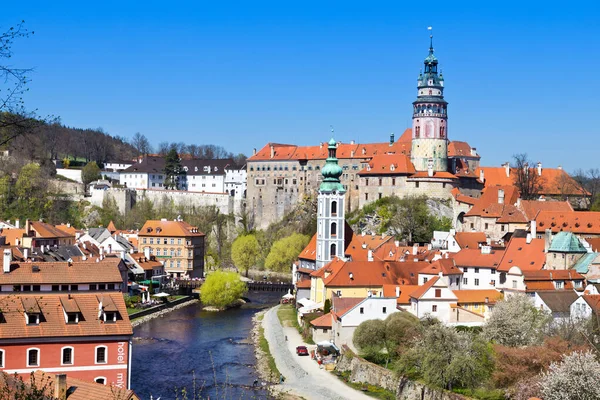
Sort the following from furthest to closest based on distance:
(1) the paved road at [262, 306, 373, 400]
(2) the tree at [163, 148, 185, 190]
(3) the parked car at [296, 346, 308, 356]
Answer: (2) the tree at [163, 148, 185, 190]
(3) the parked car at [296, 346, 308, 356]
(1) the paved road at [262, 306, 373, 400]

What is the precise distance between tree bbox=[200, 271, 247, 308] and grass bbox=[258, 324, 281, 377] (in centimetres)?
860

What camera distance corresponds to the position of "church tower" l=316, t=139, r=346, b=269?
5488 cm

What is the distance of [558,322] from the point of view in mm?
34312

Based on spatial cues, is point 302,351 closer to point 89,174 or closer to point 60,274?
point 60,274

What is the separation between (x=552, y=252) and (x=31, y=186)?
56432mm

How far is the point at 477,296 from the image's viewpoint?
4044 centimetres

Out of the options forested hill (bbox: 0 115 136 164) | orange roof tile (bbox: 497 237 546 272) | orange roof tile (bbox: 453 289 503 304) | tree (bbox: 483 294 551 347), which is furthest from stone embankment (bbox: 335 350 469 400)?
forested hill (bbox: 0 115 136 164)

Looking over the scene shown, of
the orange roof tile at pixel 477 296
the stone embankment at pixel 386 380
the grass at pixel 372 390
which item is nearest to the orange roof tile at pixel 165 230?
the orange roof tile at pixel 477 296

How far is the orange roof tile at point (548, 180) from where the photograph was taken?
7375cm

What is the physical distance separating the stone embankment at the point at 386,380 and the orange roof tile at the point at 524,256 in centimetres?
1256

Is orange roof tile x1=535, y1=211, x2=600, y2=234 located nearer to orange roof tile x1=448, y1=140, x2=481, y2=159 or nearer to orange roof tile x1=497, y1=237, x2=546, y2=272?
orange roof tile x1=497, y1=237, x2=546, y2=272

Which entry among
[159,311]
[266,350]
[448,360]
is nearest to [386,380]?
[448,360]

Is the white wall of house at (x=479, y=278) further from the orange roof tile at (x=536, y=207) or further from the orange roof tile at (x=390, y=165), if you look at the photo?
the orange roof tile at (x=390, y=165)

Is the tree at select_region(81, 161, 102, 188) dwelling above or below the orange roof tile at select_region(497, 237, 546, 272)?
above
